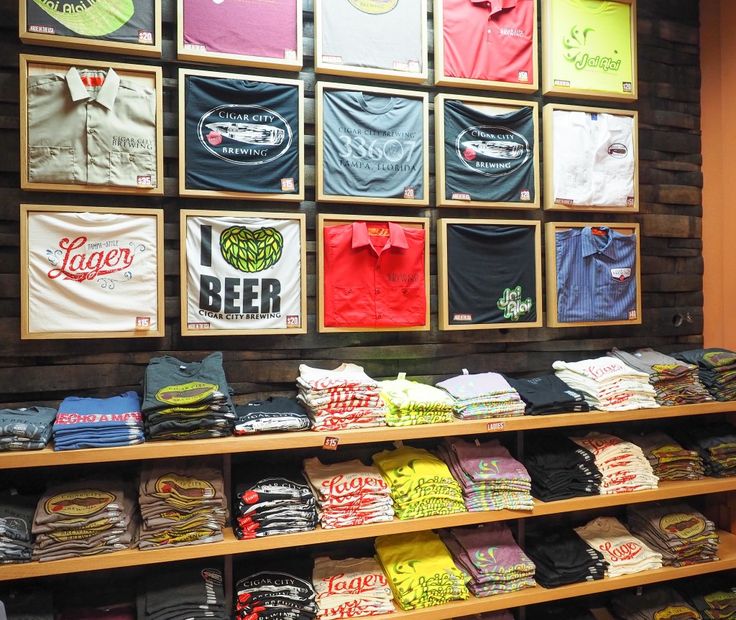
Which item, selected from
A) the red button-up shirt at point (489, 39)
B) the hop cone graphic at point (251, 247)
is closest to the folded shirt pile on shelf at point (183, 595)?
the hop cone graphic at point (251, 247)

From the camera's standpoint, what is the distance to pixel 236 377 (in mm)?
2637

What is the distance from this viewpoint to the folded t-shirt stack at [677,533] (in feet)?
9.30

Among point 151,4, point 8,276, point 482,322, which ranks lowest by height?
point 482,322

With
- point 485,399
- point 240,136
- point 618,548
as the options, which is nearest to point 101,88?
point 240,136

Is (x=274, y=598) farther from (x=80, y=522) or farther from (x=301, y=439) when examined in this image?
(x=80, y=522)

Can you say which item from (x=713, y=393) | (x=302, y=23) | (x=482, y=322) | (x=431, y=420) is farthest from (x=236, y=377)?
(x=713, y=393)

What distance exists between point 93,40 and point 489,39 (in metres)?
1.90

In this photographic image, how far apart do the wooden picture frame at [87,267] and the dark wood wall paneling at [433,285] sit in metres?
0.07

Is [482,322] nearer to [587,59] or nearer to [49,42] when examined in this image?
[587,59]

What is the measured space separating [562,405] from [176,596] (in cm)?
185

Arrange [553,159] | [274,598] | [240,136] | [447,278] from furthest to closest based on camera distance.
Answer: [553,159] < [447,278] < [240,136] < [274,598]

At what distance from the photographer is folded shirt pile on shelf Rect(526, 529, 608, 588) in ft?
8.59

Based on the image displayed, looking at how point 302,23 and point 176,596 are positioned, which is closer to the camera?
point 176,596

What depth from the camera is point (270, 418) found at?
2.33 meters
